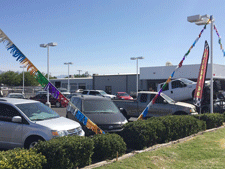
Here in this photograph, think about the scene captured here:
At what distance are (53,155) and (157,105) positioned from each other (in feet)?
31.0

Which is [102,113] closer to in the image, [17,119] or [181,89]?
[17,119]

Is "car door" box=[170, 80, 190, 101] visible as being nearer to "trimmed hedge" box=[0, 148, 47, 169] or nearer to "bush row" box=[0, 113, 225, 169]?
"bush row" box=[0, 113, 225, 169]

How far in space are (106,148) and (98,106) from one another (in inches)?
162

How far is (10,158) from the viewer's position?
4.70 metres

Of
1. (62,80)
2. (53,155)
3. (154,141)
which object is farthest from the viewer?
(62,80)

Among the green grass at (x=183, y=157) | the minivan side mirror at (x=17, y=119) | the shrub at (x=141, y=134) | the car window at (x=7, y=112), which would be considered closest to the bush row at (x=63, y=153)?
the green grass at (x=183, y=157)

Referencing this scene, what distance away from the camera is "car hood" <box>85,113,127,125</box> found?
9.35 m

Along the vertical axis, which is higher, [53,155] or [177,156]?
[53,155]

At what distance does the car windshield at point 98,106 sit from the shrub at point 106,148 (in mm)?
3454

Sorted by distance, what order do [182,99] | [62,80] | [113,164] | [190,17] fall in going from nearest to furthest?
[113,164]
[190,17]
[182,99]
[62,80]

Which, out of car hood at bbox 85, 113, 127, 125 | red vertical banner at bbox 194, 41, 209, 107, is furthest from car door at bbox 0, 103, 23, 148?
red vertical banner at bbox 194, 41, 209, 107

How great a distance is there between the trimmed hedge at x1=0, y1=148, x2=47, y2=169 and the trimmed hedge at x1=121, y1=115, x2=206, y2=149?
10.7 feet

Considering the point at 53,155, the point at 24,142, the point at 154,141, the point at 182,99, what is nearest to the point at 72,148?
the point at 53,155

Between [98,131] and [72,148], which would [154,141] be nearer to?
[98,131]
